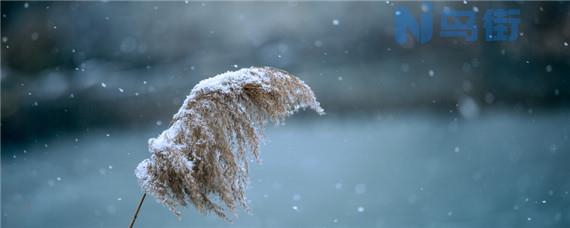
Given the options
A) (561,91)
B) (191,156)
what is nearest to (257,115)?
(191,156)

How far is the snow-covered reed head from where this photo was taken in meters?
2.01

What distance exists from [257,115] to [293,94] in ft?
0.58

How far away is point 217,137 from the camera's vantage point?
6.75ft

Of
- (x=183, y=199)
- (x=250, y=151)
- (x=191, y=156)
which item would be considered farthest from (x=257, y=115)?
(x=183, y=199)

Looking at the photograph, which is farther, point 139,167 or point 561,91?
point 561,91

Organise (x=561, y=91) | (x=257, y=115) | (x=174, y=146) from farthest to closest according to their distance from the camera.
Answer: (x=561, y=91)
(x=257, y=115)
(x=174, y=146)

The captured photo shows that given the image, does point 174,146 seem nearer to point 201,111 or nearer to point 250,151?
point 201,111

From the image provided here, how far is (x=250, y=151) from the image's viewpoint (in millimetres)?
2182

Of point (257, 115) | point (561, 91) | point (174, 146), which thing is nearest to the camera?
point (174, 146)

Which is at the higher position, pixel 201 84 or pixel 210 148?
pixel 201 84

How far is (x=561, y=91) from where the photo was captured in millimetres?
12406

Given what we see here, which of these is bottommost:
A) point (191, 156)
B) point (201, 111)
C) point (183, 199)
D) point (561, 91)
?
point (183, 199)

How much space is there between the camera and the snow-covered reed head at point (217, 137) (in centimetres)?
201

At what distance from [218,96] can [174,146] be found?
266 mm
